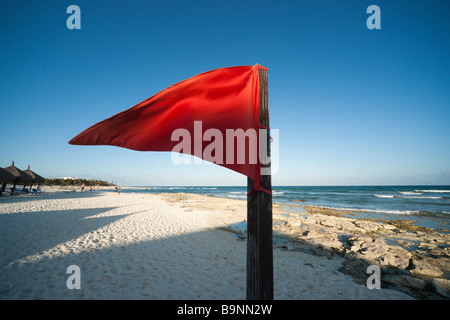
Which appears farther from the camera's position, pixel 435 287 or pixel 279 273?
pixel 279 273

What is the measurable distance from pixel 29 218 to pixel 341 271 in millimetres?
13881

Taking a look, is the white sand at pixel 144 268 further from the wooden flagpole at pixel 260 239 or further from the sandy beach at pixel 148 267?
the wooden flagpole at pixel 260 239

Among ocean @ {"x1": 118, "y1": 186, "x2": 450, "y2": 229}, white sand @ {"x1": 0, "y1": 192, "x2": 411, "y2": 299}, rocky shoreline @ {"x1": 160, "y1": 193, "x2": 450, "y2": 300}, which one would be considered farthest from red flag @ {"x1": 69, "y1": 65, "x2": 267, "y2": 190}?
ocean @ {"x1": 118, "y1": 186, "x2": 450, "y2": 229}

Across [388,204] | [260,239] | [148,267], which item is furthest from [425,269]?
[388,204]

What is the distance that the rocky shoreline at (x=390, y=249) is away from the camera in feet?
15.2

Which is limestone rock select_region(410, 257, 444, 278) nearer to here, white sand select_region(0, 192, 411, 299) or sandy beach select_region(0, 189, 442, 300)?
sandy beach select_region(0, 189, 442, 300)

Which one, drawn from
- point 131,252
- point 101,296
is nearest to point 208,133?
point 101,296

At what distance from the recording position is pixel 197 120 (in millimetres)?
1758

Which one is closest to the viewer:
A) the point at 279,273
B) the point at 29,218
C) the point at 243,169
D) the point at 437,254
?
the point at 243,169

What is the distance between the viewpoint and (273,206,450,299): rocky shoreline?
15.2 ft

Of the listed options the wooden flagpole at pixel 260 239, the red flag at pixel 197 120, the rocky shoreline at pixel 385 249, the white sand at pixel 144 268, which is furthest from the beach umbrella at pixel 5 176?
the wooden flagpole at pixel 260 239

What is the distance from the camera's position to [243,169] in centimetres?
155

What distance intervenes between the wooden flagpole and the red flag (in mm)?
284
